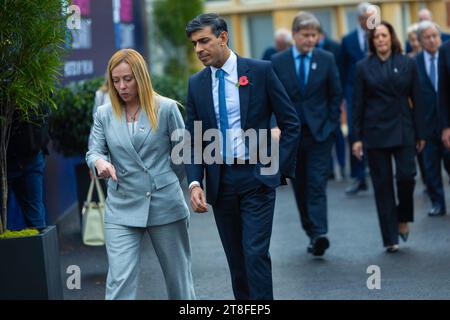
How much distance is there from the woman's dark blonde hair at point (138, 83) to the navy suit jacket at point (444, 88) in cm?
372

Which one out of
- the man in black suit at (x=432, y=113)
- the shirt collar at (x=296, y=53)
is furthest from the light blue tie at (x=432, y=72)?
the shirt collar at (x=296, y=53)

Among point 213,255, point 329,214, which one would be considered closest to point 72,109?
point 213,255

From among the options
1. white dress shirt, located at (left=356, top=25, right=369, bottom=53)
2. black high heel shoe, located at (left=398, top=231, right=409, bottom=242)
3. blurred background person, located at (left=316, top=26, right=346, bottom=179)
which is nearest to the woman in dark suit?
black high heel shoe, located at (left=398, top=231, right=409, bottom=242)

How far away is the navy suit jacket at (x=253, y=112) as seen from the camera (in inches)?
302

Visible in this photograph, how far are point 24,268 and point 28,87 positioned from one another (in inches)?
45.7

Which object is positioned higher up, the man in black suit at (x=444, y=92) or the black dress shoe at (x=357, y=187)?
the man in black suit at (x=444, y=92)

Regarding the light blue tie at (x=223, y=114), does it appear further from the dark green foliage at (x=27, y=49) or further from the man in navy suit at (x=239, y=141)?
the dark green foliage at (x=27, y=49)

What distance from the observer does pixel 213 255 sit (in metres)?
11.5

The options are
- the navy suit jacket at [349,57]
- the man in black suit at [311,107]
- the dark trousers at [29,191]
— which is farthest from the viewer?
the navy suit jacket at [349,57]

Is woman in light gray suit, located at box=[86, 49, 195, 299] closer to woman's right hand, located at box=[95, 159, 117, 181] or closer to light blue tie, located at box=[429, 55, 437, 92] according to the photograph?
woman's right hand, located at box=[95, 159, 117, 181]

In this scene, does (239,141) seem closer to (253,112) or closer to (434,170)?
(253,112)

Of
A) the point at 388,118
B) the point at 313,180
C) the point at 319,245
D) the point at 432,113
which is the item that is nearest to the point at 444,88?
the point at 388,118

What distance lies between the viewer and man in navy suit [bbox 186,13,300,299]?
7559mm
